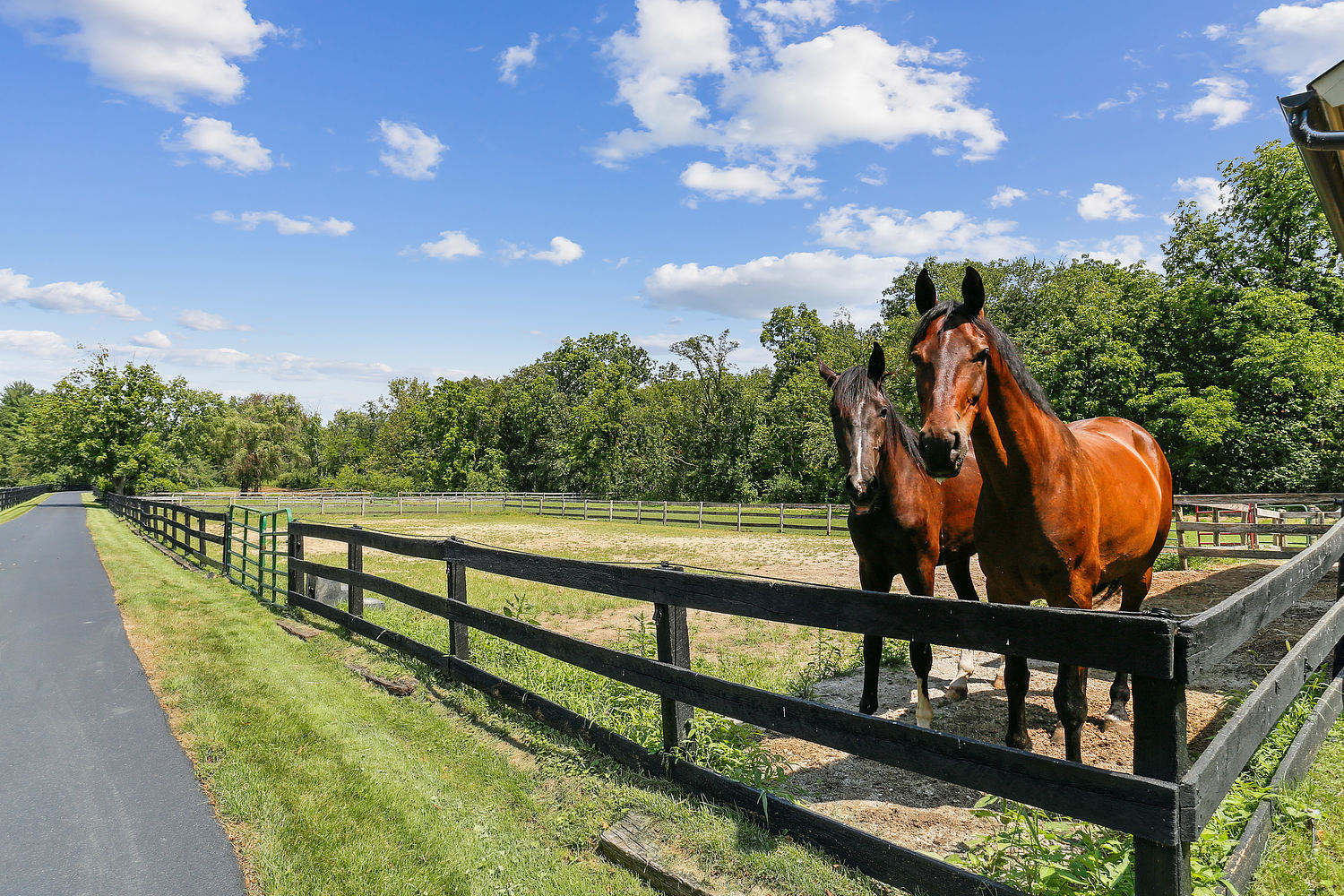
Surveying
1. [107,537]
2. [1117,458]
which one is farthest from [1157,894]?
[107,537]

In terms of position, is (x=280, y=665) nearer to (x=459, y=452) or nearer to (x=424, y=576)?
(x=424, y=576)

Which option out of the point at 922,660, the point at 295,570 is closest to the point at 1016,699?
the point at 922,660

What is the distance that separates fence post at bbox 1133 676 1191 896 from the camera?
170 cm

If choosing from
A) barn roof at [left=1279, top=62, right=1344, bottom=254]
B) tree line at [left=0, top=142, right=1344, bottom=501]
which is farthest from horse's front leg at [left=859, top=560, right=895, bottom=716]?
tree line at [left=0, top=142, right=1344, bottom=501]

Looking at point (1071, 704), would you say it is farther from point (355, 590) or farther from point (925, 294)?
point (355, 590)

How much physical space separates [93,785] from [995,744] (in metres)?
4.75

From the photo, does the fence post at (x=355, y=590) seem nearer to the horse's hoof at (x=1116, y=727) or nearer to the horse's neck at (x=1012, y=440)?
the horse's neck at (x=1012, y=440)

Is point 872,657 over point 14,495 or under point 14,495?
over

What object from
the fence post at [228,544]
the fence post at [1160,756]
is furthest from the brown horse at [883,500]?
the fence post at [228,544]

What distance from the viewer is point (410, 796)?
3.51 metres

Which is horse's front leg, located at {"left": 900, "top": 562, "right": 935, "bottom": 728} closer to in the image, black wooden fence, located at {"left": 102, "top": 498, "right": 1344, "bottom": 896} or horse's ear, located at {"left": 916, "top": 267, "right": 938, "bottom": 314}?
black wooden fence, located at {"left": 102, "top": 498, "right": 1344, "bottom": 896}

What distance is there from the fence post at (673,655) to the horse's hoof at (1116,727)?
2675 millimetres

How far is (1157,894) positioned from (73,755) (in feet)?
18.5

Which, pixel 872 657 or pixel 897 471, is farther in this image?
pixel 872 657
